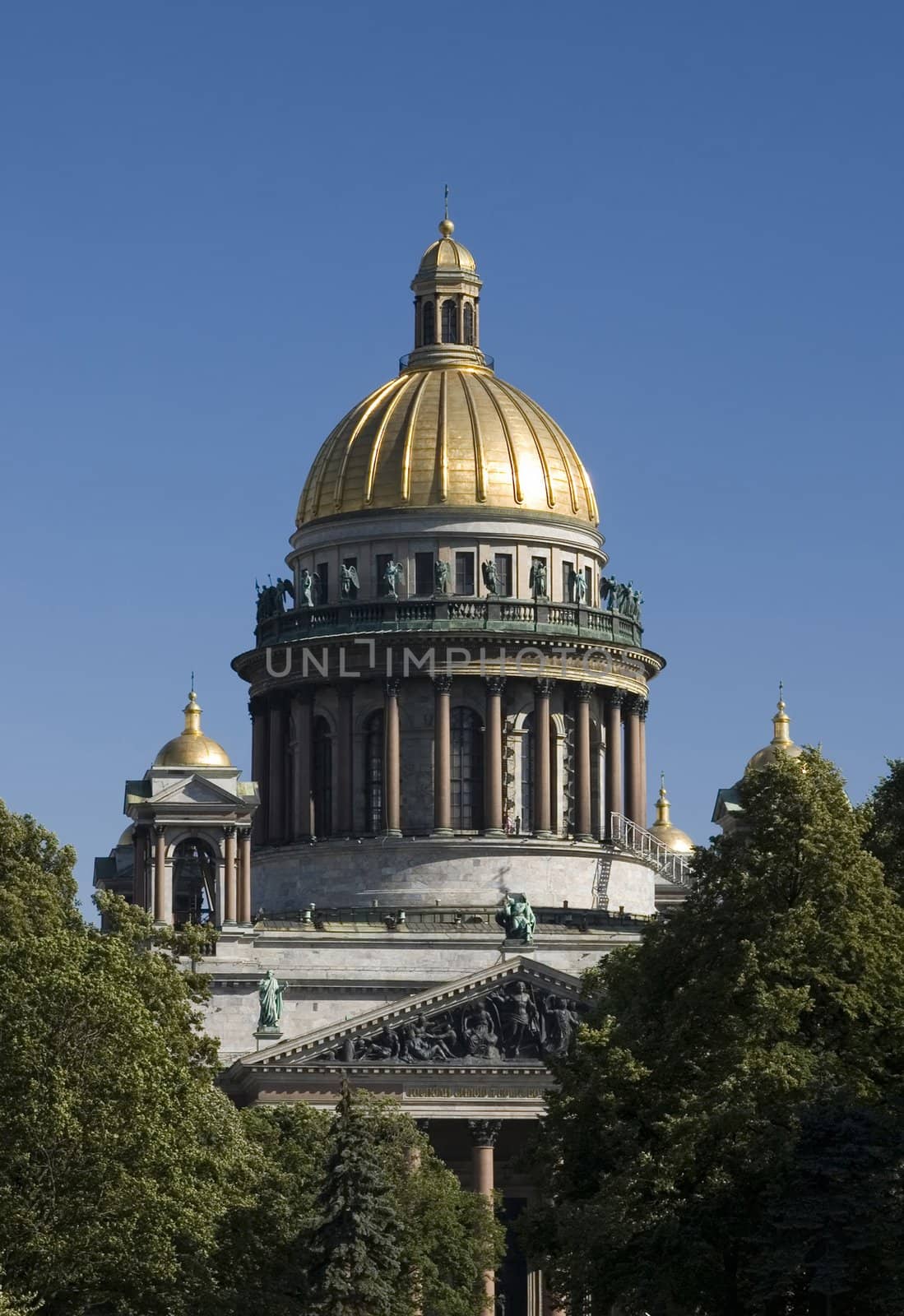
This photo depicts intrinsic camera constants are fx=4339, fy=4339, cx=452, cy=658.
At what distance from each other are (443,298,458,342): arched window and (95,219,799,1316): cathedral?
3.4 inches

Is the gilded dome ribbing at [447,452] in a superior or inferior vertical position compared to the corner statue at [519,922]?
superior

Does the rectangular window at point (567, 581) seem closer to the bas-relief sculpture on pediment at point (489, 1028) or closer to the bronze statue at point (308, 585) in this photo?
the bronze statue at point (308, 585)

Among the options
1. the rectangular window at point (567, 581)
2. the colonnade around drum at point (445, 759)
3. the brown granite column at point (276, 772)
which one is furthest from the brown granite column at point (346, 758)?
the rectangular window at point (567, 581)

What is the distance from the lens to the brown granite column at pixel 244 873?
14425 centimetres

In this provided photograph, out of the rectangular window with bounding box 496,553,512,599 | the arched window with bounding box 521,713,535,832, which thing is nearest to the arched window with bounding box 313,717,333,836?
the arched window with bounding box 521,713,535,832

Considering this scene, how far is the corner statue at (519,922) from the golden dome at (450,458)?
55.0ft

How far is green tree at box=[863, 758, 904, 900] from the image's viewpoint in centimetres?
10500

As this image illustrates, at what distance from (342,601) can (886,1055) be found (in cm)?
6028

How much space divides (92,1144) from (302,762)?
63145 millimetres

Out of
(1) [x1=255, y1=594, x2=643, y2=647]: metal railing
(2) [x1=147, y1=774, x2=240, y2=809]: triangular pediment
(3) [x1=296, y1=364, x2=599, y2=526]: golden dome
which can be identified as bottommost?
(2) [x1=147, y1=774, x2=240, y2=809]: triangular pediment

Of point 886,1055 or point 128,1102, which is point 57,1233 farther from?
point 886,1055

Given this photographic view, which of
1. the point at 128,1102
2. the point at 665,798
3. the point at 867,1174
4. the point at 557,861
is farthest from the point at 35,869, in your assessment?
the point at 665,798

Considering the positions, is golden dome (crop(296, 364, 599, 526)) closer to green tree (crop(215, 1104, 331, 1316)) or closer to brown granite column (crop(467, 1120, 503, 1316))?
brown granite column (crop(467, 1120, 503, 1316))

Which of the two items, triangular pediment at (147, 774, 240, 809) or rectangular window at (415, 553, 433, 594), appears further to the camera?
rectangular window at (415, 553, 433, 594)
